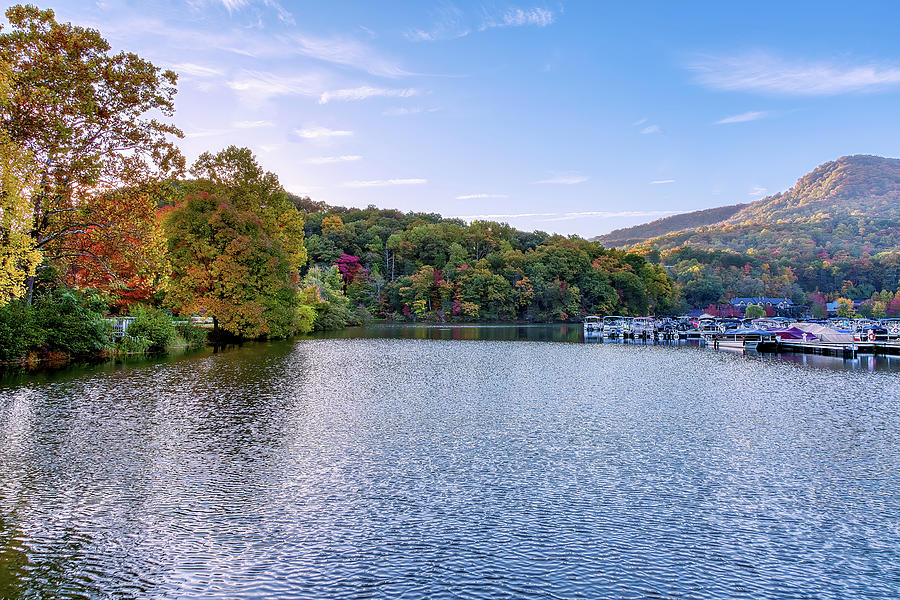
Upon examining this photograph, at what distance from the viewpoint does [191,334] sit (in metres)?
36.2

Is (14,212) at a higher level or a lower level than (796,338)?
higher

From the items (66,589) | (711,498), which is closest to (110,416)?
(66,589)

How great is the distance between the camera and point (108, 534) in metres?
7.49

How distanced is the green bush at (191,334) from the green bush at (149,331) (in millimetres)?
2826

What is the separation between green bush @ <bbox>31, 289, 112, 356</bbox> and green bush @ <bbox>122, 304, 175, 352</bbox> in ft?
7.55

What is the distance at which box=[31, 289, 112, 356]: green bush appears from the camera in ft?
79.8

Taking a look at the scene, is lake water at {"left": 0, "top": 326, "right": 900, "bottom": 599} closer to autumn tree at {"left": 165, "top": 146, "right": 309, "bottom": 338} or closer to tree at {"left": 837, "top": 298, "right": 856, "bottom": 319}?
autumn tree at {"left": 165, "top": 146, "right": 309, "bottom": 338}

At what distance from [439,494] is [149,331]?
86.4 feet

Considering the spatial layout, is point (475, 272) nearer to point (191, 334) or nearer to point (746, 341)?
point (746, 341)

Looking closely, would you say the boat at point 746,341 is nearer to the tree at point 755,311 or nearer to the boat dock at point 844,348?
the boat dock at point 844,348

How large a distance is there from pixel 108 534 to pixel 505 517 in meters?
5.34

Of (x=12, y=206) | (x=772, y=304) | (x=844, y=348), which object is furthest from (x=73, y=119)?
(x=772, y=304)

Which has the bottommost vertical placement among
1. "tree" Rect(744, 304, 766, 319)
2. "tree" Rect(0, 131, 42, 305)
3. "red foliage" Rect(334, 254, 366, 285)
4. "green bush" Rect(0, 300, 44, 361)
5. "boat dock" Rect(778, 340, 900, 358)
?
"boat dock" Rect(778, 340, 900, 358)

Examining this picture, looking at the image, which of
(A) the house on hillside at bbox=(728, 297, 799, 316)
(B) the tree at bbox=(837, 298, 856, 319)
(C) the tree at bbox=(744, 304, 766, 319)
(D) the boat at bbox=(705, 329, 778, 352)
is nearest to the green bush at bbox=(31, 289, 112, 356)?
(D) the boat at bbox=(705, 329, 778, 352)
